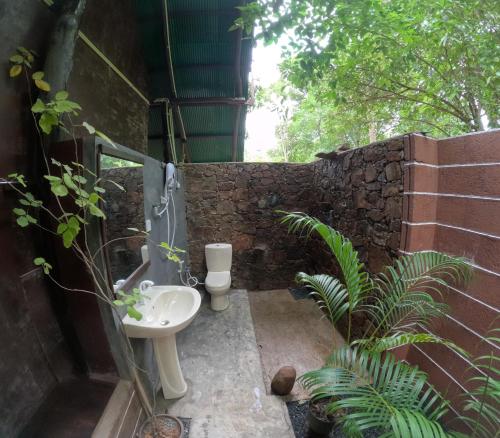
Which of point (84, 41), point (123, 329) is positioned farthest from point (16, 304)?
point (84, 41)

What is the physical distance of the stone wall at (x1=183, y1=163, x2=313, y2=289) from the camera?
3.11 m

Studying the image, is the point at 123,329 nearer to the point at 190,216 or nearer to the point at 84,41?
the point at 84,41

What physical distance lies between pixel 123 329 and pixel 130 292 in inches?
10.3

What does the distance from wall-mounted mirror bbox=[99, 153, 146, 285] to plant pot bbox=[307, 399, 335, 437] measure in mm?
1366

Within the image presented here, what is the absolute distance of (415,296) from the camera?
51.0 inches

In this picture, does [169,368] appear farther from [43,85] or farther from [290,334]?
[43,85]

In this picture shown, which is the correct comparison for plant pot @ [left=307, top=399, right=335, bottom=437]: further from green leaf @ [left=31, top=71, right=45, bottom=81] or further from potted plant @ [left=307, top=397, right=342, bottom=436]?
green leaf @ [left=31, top=71, right=45, bottom=81]

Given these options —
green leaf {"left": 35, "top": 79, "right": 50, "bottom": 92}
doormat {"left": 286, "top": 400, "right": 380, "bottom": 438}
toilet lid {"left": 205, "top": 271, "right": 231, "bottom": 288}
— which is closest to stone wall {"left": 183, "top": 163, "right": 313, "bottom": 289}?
toilet lid {"left": 205, "top": 271, "right": 231, "bottom": 288}

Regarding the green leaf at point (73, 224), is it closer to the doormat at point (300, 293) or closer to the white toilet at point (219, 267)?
the white toilet at point (219, 267)

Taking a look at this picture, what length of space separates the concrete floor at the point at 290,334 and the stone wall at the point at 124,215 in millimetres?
1341

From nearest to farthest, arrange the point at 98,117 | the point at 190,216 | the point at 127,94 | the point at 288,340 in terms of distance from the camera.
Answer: the point at 98,117 < the point at 127,94 < the point at 288,340 < the point at 190,216

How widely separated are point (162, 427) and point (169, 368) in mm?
302

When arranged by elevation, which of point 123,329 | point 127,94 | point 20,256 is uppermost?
point 127,94

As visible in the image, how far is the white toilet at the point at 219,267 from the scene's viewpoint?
9.07 feet
